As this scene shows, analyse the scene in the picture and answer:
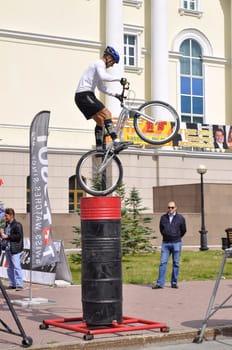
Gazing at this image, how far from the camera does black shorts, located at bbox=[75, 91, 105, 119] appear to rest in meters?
11.7

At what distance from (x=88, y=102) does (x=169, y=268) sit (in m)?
12.8

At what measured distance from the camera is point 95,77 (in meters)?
11.6

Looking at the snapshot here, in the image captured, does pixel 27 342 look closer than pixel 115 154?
Yes

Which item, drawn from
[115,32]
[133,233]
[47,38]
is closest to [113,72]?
[115,32]

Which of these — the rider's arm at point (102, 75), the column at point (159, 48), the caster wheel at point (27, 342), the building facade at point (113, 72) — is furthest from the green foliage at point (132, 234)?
the column at point (159, 48)

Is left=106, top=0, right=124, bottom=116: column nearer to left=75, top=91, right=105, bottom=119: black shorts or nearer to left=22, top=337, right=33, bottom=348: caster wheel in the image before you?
left=75, top=91, right=105, bottom=119: black shorts

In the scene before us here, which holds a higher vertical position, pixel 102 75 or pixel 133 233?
pixel 102 75

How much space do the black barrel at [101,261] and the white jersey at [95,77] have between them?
77.1 inches

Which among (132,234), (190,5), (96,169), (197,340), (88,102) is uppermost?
(190,5)

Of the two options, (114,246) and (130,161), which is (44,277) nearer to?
(114,246)

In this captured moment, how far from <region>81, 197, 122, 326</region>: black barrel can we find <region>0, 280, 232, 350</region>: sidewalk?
391mm

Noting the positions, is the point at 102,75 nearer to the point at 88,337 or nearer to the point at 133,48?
the point at 88,337

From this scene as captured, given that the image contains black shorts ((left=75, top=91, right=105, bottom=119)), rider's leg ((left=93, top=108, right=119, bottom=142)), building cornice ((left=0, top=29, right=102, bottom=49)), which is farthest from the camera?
building cornice ((left=0, top=29, right=102, bottom=49))

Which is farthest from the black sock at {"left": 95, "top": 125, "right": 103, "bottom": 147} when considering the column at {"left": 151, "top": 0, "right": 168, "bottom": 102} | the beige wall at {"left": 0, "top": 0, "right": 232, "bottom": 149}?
the column at {"left": 151, "top": 0, "right": 168, "bottom": 102}
